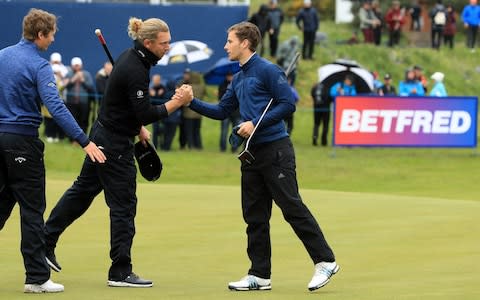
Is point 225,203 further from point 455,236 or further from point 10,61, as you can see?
point 10,61

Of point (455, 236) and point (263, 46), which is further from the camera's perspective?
point (263, 46)

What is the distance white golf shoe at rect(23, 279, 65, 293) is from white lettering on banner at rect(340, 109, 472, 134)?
60.8 feet

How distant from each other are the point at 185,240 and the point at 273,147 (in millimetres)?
3560

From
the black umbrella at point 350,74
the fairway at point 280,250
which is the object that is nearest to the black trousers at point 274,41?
the black umbrella at point 350,74

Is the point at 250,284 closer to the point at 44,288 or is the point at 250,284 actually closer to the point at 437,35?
the point at 44,288

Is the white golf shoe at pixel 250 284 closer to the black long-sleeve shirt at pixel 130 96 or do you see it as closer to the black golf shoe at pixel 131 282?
the black golf shoe at pixel 131 282

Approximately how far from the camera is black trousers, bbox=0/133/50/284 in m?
10.6

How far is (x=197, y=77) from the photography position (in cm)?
3225

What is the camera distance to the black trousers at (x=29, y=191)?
34.7 feet

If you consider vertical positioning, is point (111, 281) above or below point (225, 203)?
above

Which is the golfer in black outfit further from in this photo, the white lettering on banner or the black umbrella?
the black umbrella

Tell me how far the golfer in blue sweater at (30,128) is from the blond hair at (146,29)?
2.50 ft

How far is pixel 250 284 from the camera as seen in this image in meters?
11.1

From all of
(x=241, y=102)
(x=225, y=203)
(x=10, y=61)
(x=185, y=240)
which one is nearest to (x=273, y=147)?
(x=241, y=102)
